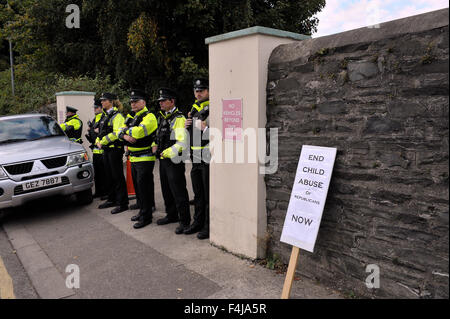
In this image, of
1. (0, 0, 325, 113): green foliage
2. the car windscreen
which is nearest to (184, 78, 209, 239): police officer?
the car windscreen

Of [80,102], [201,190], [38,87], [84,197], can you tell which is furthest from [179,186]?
[38,87]

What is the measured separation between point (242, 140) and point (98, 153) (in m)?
4.43

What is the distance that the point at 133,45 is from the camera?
12352 millimetres

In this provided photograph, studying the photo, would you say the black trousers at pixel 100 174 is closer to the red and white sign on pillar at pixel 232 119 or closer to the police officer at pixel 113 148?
the police officer at pixel 113 148

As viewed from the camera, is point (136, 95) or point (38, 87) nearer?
point (136, 95)

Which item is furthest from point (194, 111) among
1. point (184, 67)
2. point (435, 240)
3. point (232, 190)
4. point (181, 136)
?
point (184, 67)

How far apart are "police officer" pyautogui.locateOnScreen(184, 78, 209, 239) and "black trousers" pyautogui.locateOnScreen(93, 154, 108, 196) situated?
3174 millimetres

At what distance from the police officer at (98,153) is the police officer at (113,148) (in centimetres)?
29

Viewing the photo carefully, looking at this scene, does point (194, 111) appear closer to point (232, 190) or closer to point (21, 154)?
point (232, 190)

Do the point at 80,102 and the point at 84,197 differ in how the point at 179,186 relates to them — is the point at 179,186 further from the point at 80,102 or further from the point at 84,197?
the point at 80,102

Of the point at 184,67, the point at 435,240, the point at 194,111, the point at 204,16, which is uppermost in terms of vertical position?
the point at 204,16

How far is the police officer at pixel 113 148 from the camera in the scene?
6.89 metres

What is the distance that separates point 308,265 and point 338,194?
0.89 m

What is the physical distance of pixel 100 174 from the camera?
8211 millimetres
